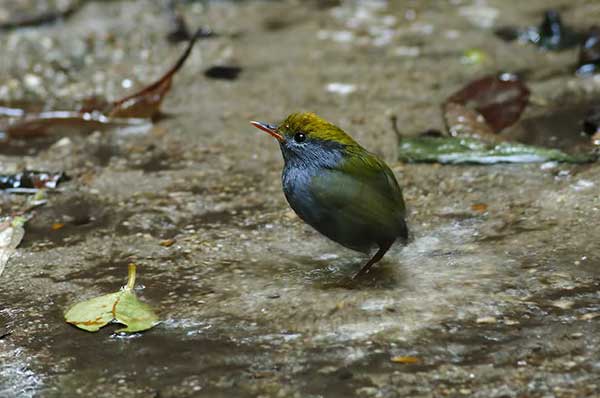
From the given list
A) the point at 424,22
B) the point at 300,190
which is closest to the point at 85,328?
the point at 300,190

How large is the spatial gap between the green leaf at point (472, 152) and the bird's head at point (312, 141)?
1207 millimetres

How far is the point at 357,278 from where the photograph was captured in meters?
3.24

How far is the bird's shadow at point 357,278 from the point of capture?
3160 mm

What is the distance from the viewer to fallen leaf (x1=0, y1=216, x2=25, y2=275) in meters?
3.57

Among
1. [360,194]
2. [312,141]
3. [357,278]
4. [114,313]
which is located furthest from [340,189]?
[114,313]

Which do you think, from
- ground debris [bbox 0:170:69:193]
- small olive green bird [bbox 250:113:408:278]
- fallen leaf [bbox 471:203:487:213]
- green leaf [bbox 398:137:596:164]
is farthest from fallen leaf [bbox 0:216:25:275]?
fallen leaf [bbox 471:203:487:213]

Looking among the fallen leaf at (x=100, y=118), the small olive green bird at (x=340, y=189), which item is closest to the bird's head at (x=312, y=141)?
the small olive green bird at (x=340, y=189)

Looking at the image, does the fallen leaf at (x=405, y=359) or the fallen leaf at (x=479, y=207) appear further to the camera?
the fallen leaf at (x=479, y=207)

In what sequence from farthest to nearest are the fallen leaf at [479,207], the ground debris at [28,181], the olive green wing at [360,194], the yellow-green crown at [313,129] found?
the ground debris at [28,181] → the fallen leaf at [479,207] → the yellow-green crown at [313,129] → the olive green wing at [360,194]

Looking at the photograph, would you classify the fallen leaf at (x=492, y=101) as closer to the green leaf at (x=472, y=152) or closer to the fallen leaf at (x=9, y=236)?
the green leaf at (x=472, y=152)

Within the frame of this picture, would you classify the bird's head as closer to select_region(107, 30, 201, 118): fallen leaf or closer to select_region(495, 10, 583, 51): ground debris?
select_region(107, 30, 201, 118): fallen leaf

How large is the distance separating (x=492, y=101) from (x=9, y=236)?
276 cm

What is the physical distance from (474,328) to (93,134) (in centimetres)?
302

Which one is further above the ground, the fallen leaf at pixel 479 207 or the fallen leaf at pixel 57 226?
the fallen leaf at pixel 479 207
